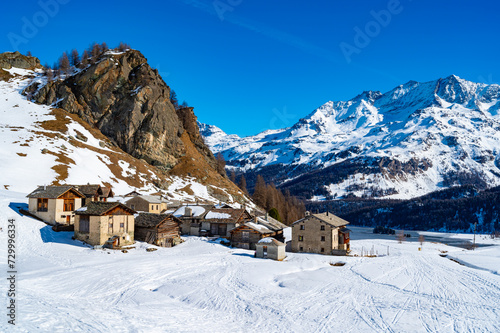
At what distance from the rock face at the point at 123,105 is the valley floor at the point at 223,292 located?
277 ft

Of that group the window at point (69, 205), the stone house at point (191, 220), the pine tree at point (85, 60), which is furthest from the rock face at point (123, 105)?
the window at point (69, 205)

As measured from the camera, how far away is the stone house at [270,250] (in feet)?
184

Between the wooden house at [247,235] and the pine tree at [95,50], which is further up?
the pine tree at [95,50]

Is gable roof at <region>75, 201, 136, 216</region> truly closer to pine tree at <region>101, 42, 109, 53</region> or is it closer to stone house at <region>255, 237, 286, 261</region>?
stone house at <region>255, 237, 286, 261</region>

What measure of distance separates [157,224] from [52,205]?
1798 centimetres

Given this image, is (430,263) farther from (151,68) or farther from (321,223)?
(151,68)

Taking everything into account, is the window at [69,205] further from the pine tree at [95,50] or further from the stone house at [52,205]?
the pine tree at [95,50]

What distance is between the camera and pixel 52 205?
194ft

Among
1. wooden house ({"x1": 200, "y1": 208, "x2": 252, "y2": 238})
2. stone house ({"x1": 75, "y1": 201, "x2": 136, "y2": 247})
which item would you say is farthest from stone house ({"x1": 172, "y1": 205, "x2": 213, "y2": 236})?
stone house ({"x1": 75, "y1": 201, "x2": 136, "y2": 247})

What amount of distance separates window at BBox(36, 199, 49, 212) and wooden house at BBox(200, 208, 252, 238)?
29569mm

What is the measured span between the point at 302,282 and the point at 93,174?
3029 inches

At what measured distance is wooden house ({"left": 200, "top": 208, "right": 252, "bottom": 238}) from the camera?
240 ft

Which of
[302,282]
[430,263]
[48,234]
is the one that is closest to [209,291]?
[302,282]

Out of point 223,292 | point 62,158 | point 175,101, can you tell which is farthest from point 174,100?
point 223,292
